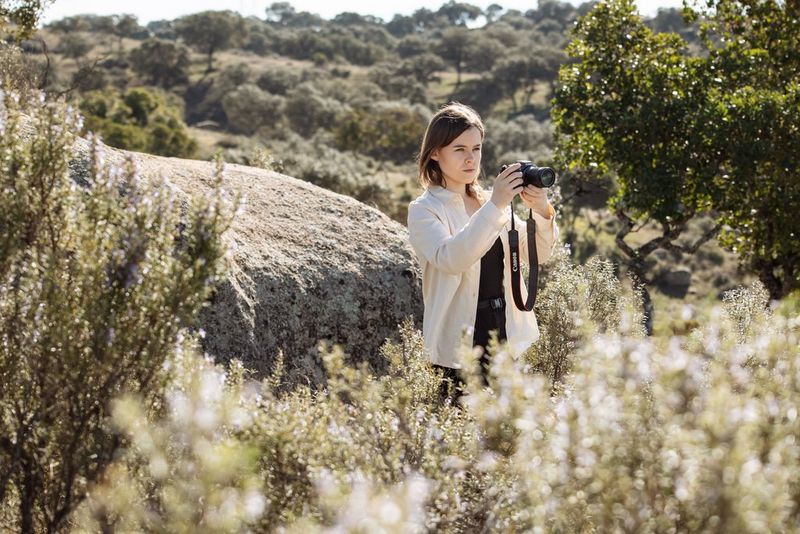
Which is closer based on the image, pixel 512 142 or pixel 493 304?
pixel 493 304

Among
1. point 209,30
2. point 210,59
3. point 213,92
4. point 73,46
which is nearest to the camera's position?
point 213,92

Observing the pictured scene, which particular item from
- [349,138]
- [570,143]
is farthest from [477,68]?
[570,143]

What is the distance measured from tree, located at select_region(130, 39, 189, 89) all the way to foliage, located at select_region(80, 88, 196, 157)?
21764mm

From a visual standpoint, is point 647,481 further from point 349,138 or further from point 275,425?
point 349,138

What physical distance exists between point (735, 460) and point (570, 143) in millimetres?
11771

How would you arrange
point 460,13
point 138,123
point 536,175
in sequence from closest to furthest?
point 536,175 → point 138,123 → point 460,13

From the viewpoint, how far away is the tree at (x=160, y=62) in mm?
78500

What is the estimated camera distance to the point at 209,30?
92.8 metres

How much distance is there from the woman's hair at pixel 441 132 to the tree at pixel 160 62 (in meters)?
80.1

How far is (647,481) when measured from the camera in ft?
6.91

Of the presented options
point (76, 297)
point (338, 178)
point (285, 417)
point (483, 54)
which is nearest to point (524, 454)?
point (285, 417)

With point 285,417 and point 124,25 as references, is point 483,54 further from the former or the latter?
point 285,417

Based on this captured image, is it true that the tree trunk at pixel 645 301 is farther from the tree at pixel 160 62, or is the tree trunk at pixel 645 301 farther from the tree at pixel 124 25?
the tree at pixel 124 25

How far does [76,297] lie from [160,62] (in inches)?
3226
